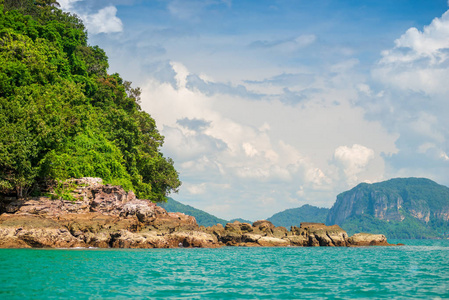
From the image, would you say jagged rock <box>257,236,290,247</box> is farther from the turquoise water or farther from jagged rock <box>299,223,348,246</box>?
the turquoise water

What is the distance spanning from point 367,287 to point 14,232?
2878cm

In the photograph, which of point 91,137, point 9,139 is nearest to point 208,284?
point 9,139

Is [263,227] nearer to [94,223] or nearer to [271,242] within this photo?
[271,242]

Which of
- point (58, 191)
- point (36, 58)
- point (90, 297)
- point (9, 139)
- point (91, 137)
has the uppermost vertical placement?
point (36, 58)

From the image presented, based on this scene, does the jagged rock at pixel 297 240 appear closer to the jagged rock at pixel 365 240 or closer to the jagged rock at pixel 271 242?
the jagged rock at pixel 271 242

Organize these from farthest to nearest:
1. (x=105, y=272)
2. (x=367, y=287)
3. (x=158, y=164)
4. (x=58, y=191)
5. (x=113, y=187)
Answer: (x=158, y=164), (x=113, y=187), (x=58, y=191), (x=105, y=272), (x=367, y=287)

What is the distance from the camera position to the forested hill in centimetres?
4003

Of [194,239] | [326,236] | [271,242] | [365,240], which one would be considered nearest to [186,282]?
[194,239]

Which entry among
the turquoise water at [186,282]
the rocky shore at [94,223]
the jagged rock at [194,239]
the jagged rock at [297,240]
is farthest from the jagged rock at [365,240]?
the turquoise water at [186,282]

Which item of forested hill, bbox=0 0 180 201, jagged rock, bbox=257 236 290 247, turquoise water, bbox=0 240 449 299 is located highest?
forested hill, bbox=0 0 180 201

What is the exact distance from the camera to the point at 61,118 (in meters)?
42.3

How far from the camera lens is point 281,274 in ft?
83.8

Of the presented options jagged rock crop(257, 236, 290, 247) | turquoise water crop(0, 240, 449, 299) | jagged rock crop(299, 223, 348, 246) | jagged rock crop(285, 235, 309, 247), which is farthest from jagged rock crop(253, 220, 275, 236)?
turquoise water crop(0, 240, 449, 299)

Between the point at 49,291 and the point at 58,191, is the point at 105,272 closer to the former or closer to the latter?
the point at 49,291
